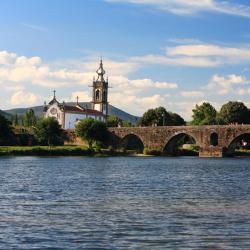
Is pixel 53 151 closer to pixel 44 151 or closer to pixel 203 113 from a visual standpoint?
pixel 44 151

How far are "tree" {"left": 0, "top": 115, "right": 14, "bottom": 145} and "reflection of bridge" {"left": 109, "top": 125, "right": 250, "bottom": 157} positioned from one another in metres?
24.0

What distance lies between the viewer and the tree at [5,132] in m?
107

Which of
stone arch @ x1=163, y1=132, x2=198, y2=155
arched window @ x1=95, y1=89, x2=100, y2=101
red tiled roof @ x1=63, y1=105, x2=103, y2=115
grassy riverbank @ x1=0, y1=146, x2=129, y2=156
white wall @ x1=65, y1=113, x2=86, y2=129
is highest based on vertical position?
arched window @ x1=95, y1=89, x2=100, y2=101

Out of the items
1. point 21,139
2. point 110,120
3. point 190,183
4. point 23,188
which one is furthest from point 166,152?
point 23,188

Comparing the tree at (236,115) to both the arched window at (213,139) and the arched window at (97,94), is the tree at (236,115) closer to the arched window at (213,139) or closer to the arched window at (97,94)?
the arched window at (213,139)

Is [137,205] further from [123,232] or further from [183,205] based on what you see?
[123,232]

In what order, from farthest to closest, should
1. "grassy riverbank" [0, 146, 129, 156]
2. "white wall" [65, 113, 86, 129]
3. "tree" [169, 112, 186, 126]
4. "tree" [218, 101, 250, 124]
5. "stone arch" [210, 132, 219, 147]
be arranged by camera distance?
"tree" [169, 112, 186, 126] → "white wall" [65, 113, 86, 129] → "tree" [218, 101, 250, 124] → "stone arch" [210, 132, 219, 147] → "grassy riverbank" [0, 146, 129, 156]

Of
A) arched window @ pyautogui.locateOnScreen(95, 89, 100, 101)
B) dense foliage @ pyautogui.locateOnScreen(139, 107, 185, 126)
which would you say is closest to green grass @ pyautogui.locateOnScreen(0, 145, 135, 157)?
dense foliage @ pyautogui.locateOnScreen(139, 107, 185, 126)

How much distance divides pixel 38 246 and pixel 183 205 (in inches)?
458

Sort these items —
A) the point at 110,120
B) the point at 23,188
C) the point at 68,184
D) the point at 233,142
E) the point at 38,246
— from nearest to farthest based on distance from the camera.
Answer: the point at 38,246 → the point at 23,188 → the point at 68,184 → the point at 233,142 → the point at 110,120

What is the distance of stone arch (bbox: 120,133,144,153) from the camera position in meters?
126

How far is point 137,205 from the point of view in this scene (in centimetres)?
2869

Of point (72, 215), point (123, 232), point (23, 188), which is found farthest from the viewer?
point (23, 188)

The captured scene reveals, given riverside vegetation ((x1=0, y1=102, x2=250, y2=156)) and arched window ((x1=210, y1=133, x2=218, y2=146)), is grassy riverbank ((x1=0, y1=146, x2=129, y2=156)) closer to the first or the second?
riverside vegetation ((x1=0, y1=102, x2=250, y2=156))
